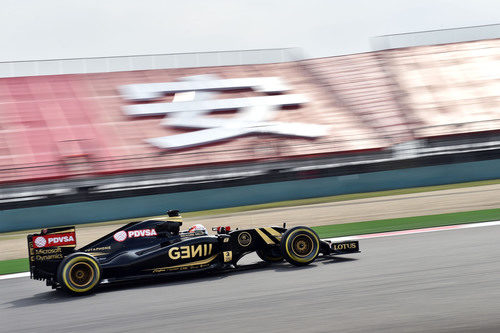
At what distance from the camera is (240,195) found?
20422 mm

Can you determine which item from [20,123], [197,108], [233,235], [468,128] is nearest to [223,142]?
[197,108]

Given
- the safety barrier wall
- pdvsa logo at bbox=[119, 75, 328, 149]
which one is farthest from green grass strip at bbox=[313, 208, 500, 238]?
pdvsa logo at bbox=[119, 75, 328, 149]

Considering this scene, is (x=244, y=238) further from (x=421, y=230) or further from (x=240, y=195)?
(x=240, y=195)

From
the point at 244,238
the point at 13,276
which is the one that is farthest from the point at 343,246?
the point at 13,276

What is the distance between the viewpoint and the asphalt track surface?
15.7 feet

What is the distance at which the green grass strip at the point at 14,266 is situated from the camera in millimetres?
9805

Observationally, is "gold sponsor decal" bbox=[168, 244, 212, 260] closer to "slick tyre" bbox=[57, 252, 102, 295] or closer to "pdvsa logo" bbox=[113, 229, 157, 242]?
"pdvsa logo" bbox=[113, 229, 157, 242]

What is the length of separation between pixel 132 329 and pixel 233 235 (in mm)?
2526

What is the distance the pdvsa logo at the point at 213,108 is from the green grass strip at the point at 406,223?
40.6ft

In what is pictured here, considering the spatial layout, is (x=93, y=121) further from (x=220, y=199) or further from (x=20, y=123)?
(x=220, y=199)

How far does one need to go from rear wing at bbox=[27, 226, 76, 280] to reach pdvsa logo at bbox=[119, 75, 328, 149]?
16883 mm

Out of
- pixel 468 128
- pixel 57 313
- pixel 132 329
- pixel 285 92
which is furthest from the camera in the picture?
pixel 285 92

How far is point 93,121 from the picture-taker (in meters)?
25.6

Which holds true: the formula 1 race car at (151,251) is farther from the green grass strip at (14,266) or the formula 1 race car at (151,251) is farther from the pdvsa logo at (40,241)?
the green grass strip at (14,266)
